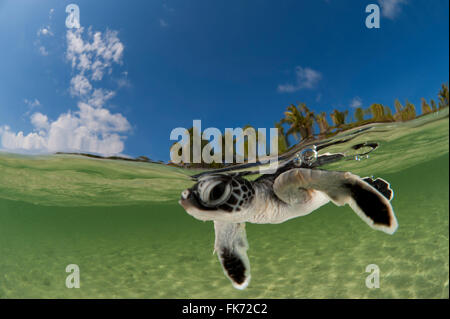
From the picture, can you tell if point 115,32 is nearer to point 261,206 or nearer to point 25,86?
point 25,86

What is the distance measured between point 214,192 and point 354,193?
94cm

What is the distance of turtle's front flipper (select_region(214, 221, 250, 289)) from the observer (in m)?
2.33

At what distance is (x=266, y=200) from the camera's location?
84.0 inches

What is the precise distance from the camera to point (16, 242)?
Answer: 15.6 metres

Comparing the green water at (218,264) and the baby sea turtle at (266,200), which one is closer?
the baby sea turtle at (266,200)

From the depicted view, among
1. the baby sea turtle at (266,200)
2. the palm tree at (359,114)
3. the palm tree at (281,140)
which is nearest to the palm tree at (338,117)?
the palm tree at (359,114)

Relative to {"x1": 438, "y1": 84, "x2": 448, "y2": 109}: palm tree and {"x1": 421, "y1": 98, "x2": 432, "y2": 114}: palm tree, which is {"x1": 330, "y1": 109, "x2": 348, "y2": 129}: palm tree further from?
{"x1": 438, "y1": 84, "x2": 448, "y2": 109}: palm tree

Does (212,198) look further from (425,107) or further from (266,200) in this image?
(425,107)

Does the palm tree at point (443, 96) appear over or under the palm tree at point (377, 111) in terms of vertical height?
over

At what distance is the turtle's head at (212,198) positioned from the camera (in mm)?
1660

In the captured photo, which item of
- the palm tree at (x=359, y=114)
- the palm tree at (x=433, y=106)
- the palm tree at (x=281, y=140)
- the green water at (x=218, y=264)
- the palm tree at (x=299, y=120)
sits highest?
the palm tree at (x=433, y=106)

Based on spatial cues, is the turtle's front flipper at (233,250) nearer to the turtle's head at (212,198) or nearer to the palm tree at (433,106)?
the turtle's head at (212,198)

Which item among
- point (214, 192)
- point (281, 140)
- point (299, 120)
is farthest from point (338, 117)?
point (214, 192)
